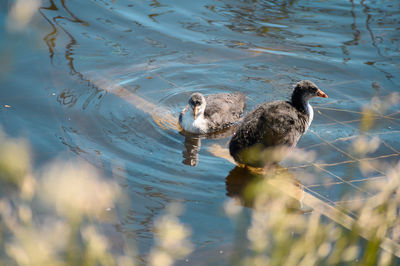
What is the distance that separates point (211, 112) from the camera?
251 inches

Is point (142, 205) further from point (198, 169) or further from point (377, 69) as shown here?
point (377, 69)

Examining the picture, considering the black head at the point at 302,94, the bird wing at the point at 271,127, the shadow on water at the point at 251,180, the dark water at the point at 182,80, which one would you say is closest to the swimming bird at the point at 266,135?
the bird wing at the point at 271,127

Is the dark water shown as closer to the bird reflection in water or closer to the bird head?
the bird reflection in water

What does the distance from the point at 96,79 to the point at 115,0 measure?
3.19m

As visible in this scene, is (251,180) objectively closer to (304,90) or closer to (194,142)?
(194,142)

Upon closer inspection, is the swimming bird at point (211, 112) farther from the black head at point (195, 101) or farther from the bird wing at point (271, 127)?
the bird wing at point (271, 127)

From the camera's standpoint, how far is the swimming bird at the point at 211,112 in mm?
6090

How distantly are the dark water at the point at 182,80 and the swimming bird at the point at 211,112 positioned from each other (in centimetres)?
21

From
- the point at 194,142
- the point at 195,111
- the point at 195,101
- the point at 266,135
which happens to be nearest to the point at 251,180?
the point at 266,135

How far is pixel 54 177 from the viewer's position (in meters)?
1.45

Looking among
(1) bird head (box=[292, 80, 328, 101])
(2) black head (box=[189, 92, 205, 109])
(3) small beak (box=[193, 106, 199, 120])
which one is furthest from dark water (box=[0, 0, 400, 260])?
(1) bird head (box=[292, 80, 328, 101])

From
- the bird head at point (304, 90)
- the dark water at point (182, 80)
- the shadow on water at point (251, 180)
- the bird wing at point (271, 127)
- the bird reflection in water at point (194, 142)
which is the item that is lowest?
the bird reflection in water at point (194, 142)

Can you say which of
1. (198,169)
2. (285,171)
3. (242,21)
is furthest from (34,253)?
(242,21)

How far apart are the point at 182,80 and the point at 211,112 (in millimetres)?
1106
